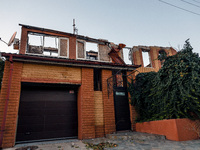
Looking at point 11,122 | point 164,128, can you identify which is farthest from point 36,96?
point 164,128

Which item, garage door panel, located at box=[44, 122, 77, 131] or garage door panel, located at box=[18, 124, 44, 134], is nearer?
garage door panel, located at box=[18, 124, 44, 134]

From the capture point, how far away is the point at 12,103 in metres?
6.39

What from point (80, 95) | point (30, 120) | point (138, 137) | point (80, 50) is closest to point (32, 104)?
point (30, 120)

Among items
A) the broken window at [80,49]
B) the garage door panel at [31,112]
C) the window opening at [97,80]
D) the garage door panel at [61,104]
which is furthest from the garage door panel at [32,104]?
the broken window at [80,49]

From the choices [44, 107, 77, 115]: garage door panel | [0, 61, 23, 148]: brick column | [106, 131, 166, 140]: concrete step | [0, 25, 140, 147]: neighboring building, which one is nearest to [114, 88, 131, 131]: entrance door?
[0, 25, 140, 147]: neighboring building

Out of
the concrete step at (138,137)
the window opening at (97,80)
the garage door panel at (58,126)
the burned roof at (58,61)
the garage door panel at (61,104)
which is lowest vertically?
the concrete step at (138,137)

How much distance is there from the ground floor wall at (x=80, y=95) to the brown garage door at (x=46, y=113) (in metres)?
0.54

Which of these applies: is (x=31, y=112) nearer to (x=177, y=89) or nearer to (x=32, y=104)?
(x=32, y=104)

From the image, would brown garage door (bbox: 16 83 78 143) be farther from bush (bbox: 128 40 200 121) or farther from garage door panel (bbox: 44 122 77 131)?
bush (bbox: 128 40 200 121)

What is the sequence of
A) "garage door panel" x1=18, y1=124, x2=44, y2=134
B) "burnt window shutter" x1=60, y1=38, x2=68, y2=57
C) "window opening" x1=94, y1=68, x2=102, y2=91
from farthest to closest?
1. "burnt window shutter" x1=60, y1=38, x2=68, y2=57
2. "window opening" x1=94, y1=68, x2=102, y2=91
3. "garage door panel" x1=18, y1=124, x2=44, y2=134

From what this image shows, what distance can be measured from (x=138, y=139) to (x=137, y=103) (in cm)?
222

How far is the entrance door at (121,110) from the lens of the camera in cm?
822

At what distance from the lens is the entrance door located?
27.0 feet

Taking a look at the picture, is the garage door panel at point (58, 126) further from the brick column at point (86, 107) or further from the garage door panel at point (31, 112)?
the garage door panel at point (31, 112)
